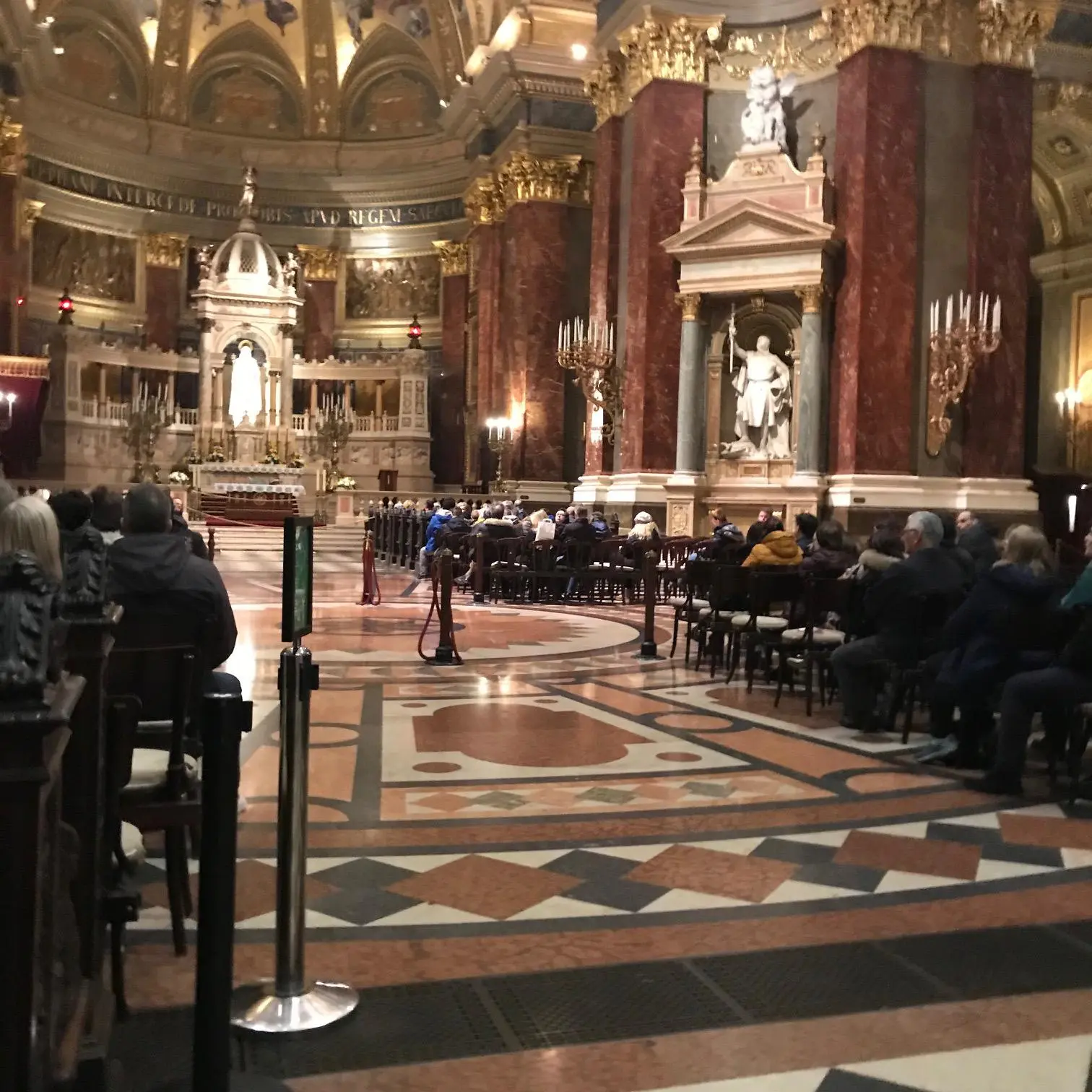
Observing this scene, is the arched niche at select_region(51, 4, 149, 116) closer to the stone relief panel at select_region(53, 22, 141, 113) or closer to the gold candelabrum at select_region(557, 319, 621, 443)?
the stone relief panel at select_region(53, 22, 141, 113)

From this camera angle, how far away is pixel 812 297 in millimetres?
16859

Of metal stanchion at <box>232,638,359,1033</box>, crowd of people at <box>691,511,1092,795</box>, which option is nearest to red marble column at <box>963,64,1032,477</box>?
crowd of people at <box>691,511,1092,795</box>

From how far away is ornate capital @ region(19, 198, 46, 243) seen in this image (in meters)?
27.2

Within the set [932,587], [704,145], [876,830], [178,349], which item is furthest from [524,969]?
[178,349]

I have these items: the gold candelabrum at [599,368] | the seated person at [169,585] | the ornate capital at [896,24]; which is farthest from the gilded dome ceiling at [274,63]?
the seated person at [169,585]

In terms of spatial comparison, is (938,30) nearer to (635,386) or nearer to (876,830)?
(635,386)

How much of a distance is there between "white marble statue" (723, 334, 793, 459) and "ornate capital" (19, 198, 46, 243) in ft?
60.9

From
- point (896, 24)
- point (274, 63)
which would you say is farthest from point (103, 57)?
point (896, 24)

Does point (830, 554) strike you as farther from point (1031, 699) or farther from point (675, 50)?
point (675, 50)

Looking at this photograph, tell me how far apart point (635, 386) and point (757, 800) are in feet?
46.5

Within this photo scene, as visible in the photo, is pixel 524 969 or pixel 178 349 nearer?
pixel 524 969

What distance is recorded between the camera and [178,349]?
31625 mm

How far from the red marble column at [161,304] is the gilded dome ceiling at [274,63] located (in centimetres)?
442

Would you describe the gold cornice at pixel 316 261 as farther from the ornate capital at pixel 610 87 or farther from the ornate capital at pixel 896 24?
the ornate capital at pixel 896 24
